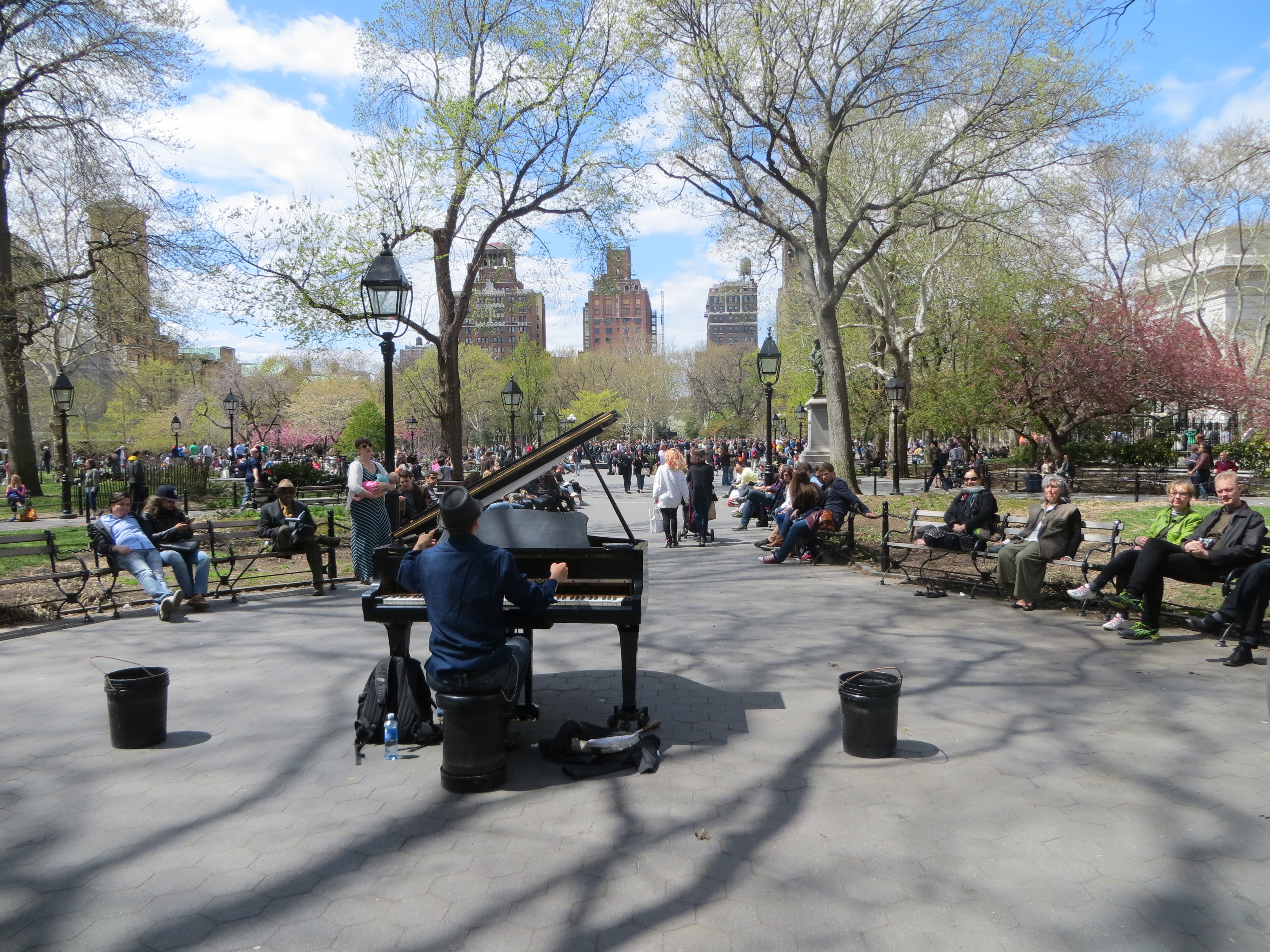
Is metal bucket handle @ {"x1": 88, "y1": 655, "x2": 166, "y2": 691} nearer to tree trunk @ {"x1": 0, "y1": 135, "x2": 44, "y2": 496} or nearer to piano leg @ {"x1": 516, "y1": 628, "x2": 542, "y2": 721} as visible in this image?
piano leg @ {"x1": 516, "y1": 628, "x2": 542, "y2": 721}

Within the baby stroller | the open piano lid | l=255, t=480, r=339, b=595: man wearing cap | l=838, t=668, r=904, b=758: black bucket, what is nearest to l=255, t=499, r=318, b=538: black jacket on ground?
l=255, t=480, r=339, b=595: man wearing cap

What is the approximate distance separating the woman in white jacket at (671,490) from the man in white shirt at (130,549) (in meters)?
8.41

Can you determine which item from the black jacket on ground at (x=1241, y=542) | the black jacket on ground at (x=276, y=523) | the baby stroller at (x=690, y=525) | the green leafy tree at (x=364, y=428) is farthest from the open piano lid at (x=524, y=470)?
the green leafy tree at (x=364, y=428)

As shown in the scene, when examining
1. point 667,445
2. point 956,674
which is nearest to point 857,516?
point 667,445

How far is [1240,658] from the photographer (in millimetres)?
6883

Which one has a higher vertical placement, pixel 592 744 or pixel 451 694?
pixel 451 694

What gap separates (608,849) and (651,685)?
8.88ft

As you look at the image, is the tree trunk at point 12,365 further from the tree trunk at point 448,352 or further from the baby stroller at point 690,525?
the baby stroller at point 690,525

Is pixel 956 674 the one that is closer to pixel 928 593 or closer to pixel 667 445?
pixel 928 593

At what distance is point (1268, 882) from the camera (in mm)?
3598

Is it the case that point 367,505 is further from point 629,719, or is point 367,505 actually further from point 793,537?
point 629,719

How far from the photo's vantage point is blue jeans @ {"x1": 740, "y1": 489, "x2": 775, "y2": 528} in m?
18.8

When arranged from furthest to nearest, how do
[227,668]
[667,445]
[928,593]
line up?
[667,445] < [928,593] < [227,668]

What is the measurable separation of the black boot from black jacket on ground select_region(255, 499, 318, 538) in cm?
1011
